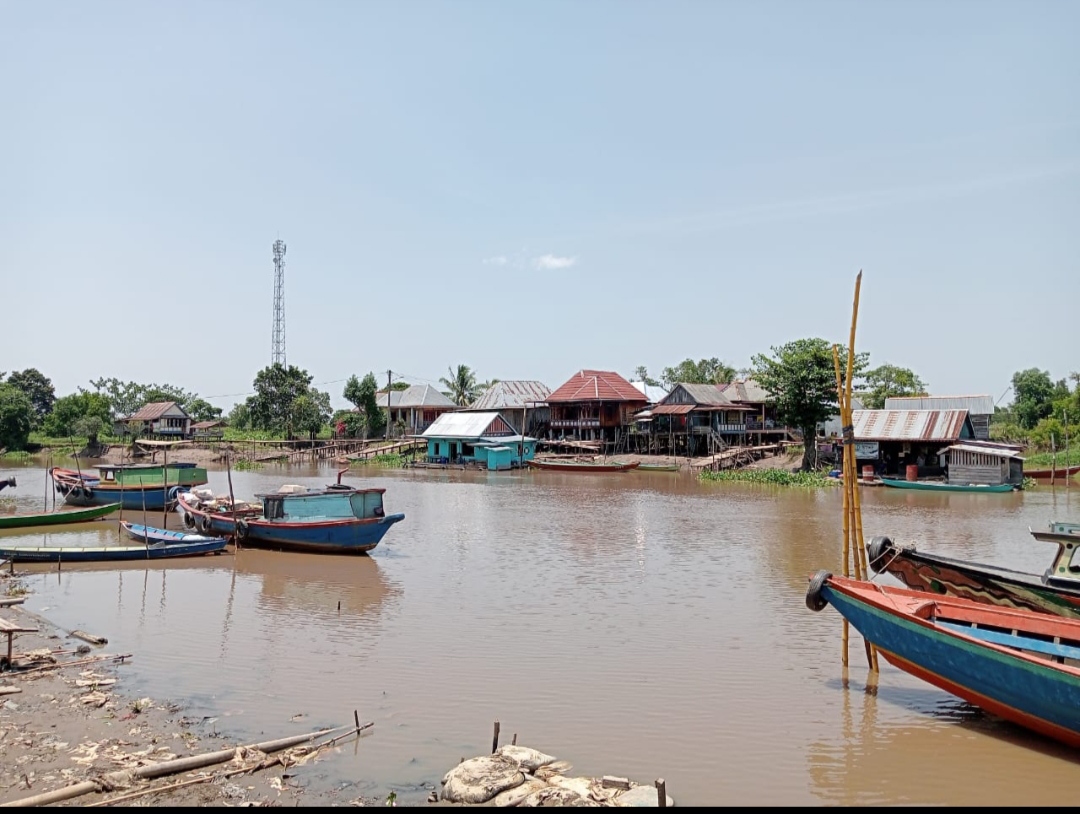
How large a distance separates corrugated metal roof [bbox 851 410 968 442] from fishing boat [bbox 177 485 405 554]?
27880 mm

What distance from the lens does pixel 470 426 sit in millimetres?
55250

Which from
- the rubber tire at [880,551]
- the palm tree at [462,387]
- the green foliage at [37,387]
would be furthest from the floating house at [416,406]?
the rubber tire at [880,551]

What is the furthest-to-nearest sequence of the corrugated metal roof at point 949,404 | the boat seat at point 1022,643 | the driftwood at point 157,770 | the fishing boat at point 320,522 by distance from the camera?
the corrugated metal roof at point 949,404
the fishing boat at point 320,522
the boat seat at point 1022,643
the driftwood at point 157,770

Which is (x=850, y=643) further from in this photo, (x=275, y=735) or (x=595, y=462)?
(x=595, y=462)

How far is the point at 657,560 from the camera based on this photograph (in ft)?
66.5

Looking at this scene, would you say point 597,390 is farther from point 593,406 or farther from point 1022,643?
point 1022,643

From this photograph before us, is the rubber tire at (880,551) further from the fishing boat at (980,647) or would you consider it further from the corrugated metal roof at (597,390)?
the corrugated metal roof at (597,390)

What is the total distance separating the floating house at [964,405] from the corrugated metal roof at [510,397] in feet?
82.8

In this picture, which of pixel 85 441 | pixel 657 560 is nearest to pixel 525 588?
pixel 657 560

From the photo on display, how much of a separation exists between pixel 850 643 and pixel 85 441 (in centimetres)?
6966

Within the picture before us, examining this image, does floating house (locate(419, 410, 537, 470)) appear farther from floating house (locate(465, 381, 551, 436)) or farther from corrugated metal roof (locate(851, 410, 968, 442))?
corrugated metal roof (locate(851, 410, 968, 442))

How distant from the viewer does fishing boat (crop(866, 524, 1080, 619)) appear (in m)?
10.5

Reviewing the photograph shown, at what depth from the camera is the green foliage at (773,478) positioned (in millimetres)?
39875

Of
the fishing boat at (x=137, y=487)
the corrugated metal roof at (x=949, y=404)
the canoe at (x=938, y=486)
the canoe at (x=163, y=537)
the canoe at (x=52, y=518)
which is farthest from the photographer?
the corrugated metal roof at (x=949, y=404)
